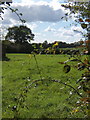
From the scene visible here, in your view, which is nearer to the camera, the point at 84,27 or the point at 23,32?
the point at 84,27

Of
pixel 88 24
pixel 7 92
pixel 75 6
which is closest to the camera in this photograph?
pixel 88 24

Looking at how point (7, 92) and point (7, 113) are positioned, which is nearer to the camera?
point (7, 113)

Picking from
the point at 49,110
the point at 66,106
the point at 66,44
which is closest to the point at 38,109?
the point at 49,110

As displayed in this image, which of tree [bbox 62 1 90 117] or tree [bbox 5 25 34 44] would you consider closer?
tree [bbox 62 1 90 117]

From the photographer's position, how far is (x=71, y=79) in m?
7.77

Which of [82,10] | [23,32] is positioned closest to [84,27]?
[82,10]

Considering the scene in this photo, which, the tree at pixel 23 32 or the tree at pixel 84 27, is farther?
the tree at pixel 23 32

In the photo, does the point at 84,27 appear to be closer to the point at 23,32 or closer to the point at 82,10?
the point at 82,10

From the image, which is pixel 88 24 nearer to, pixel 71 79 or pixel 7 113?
pixel 7 113

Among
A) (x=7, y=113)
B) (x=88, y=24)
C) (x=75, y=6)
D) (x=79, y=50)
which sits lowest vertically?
(x=7, y=113)

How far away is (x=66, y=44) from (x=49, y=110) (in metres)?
2.74

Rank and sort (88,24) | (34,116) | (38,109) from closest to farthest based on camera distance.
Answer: (88,24)
(34,116)
(38,109)

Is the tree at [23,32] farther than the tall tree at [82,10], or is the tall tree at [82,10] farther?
the tree at [23,32]

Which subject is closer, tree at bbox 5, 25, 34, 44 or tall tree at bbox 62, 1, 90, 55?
tall tree at bbox 62, 1, 90, 55
